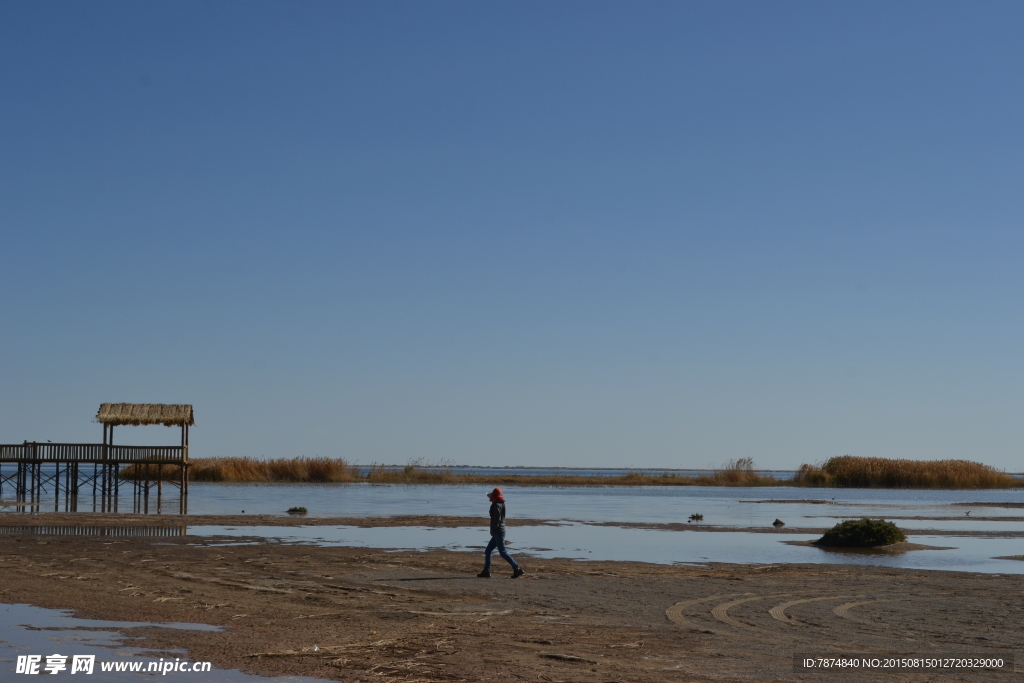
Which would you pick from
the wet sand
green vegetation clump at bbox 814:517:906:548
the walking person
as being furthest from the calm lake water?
the walking person

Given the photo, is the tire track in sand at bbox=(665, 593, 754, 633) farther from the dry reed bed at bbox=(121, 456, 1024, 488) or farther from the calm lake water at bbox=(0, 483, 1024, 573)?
the dry reed bed at bbox=(121, 456, 1024, 488)

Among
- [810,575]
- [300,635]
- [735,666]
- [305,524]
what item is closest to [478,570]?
[810,575]

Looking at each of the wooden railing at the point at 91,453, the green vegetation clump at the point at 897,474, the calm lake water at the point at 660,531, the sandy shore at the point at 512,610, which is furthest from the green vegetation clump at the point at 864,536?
the green vegetation clump at the point at 897,474

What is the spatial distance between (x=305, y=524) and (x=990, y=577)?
2120 centimetres

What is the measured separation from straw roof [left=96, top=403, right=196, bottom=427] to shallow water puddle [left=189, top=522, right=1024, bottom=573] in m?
21.7

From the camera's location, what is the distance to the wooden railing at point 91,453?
163 feet

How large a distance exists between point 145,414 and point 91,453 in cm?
323

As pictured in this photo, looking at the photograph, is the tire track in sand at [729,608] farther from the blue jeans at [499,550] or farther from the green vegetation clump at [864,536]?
the green vegetation clump at [864,536]

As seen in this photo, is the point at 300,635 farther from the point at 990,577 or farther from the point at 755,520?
the point at 755,520

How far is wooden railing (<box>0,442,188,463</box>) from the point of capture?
4956 centimetres

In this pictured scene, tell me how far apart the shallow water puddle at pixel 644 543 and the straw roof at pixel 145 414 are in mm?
21692

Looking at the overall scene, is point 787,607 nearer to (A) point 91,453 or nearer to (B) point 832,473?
(A) point 91,453

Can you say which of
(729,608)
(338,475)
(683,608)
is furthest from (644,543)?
(338,475)

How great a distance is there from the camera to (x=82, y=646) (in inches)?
412
